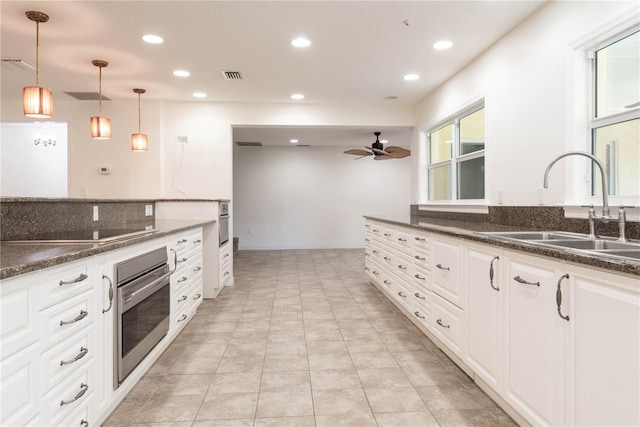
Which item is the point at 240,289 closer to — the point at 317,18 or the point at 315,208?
the point at 317,18

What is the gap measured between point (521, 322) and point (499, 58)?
8.09ft

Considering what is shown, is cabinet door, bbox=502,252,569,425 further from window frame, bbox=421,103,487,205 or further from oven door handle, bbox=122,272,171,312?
window frame, bbox=421,103,487,205

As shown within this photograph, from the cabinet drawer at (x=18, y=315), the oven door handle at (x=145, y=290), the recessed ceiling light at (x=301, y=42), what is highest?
the recessed ceiling light at (x=301, y=42)

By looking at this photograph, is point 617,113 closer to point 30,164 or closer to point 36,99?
point 36,99

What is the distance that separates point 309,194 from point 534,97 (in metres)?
6.64

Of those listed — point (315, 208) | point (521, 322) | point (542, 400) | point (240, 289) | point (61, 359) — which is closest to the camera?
point (61, 359)

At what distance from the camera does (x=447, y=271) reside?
246cm

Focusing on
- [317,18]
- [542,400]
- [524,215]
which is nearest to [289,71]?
[317,18]

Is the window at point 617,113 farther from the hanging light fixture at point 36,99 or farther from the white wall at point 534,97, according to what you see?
the hanging light fixture at point 36,99

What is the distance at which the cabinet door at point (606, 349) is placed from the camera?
1.11 metres

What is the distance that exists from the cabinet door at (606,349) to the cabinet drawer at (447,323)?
0.97 metres

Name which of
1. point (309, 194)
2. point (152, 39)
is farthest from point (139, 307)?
point (309, 194)

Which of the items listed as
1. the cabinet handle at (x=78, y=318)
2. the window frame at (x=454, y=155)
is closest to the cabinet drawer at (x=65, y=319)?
the cabinet handle at (x=78, y=318)

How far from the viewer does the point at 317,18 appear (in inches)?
113
